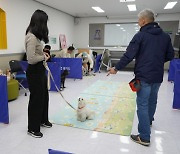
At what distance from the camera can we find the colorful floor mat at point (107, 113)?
9.04 ft

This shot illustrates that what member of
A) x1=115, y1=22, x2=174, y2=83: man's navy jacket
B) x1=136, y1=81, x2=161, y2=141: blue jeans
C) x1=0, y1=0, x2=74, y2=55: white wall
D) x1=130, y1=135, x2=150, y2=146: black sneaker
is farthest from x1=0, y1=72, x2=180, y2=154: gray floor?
x1=0, y1=0, x2=74, y2=55: white wall

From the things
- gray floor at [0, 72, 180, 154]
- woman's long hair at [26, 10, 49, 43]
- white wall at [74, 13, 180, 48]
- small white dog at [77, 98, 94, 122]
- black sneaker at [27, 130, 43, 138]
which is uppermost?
white wall at [74, 13, 180, 48]

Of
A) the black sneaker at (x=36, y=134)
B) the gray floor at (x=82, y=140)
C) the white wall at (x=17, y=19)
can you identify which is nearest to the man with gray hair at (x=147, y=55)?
the gray floor at (x=82, y=140)

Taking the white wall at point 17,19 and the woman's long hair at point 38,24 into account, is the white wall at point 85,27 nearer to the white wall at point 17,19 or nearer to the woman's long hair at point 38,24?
the white wall at point 17,19

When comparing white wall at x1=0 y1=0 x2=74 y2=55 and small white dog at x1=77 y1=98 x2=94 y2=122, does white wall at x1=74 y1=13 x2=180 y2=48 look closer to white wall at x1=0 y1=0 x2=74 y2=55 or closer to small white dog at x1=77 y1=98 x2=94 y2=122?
white wall at x1=0 y1=0 x2=74 y2=55

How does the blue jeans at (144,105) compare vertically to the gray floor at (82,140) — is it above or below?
above

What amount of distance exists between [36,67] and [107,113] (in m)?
1.57

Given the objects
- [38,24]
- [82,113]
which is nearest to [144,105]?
[82,113]

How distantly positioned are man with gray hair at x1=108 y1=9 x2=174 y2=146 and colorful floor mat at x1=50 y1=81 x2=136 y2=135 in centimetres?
61

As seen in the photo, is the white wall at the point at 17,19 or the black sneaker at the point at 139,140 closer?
the black sneaker at the point at 139,140

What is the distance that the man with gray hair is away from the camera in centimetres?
209

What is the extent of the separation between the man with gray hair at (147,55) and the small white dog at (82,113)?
83 centimetres

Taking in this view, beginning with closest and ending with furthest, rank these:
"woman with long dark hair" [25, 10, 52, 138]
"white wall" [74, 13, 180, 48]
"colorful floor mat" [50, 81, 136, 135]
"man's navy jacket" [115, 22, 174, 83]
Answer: "man's navy jacket" [115, 22, 174, 83], "woman with long dark hair" [25, 10, 52, 138], "colorful floor mat" [50, 81, 136, 135], "white wall" [74, 13, 180, 48]

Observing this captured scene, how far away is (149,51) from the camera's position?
209 centimetres
